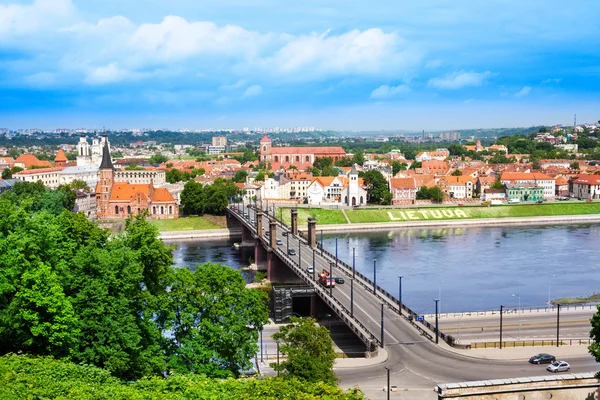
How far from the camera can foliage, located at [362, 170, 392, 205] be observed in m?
83.6

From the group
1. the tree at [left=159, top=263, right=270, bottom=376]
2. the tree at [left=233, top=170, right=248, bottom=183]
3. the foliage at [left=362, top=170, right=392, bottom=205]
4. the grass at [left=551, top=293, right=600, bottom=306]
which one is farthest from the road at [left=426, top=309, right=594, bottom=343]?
the tree at [left=233, top=170, right=248, bottom=183]

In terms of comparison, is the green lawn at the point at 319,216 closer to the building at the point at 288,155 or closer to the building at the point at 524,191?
the building at the point at 524,191

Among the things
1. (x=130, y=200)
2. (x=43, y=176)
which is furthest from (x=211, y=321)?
(x=43, y=176)

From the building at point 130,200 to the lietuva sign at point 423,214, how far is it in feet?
77.3

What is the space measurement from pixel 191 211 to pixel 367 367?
5294cm

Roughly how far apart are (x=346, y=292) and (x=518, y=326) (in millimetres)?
8362

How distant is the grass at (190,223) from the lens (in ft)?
225

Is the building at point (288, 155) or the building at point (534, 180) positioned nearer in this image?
the building at point (534, 180)

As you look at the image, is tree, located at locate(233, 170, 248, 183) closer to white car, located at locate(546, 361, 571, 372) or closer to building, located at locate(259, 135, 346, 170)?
building, located at locate(259, 135, 346, 170)

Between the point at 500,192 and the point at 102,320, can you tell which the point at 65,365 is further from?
the point at 500,192

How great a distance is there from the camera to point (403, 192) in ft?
282

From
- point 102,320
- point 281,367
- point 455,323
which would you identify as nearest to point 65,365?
point 102,320

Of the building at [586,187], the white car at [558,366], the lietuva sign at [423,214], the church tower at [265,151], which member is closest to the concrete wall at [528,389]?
the white car at [558,366]

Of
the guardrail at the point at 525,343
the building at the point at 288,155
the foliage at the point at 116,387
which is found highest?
the building at the point at 288,155
